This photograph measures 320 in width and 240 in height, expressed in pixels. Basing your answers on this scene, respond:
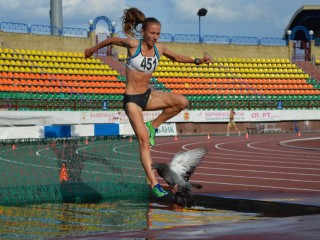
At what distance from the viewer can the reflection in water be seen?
829 cm

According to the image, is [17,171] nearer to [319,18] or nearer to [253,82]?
[253,82]

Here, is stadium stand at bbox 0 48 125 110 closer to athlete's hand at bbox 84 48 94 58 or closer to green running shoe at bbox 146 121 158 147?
green running shoe at bbox 146 121 158 147

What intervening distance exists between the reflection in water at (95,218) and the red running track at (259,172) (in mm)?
1237

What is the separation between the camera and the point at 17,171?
12.1m

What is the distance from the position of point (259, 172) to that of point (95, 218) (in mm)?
8601

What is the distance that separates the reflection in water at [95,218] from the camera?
829cm

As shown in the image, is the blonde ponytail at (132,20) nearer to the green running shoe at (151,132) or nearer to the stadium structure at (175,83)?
the green running shoe at (151,132)

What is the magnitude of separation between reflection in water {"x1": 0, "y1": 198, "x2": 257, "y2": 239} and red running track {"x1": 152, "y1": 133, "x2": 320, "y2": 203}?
1237mm

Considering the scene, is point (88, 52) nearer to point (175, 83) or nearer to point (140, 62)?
point (140, 62)

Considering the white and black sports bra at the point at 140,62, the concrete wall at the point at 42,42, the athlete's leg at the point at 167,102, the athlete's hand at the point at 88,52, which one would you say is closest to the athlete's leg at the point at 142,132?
the athlete's leg at the point at 167,102

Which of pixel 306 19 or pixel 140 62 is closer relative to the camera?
pixel 140 62

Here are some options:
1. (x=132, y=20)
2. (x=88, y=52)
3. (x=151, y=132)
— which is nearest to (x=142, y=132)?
(x=151, y=132)

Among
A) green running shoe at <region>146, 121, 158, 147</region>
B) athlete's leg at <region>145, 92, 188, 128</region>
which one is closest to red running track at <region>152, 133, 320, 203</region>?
green running shoe at <region>146, 121, 158, 147</region>

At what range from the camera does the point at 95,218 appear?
9352mm
